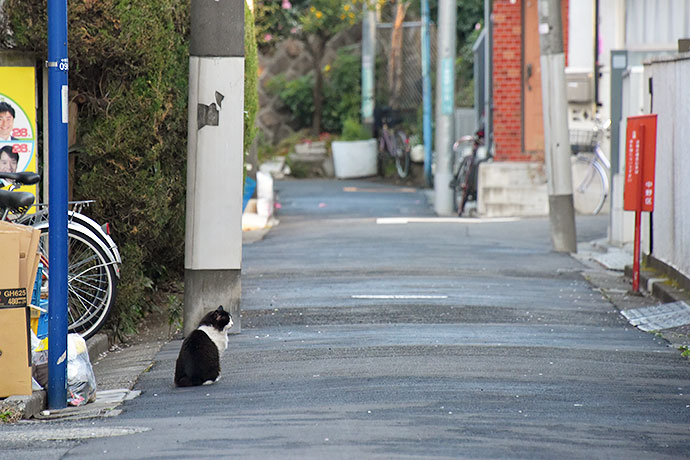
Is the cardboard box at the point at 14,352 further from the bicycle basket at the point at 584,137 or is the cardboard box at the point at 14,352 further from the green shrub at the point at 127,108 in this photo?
the bicycle basket at the point at 584,137

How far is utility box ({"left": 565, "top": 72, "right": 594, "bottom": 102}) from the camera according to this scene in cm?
1750

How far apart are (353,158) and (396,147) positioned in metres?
1.30

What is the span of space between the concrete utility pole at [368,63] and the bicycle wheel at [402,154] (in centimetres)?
206

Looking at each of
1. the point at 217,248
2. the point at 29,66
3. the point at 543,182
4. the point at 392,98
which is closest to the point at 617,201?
the point at 543,182

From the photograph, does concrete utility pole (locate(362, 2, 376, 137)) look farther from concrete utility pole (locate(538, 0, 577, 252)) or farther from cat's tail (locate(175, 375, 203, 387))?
cat's tail (locate(175, 375, 203, 387))

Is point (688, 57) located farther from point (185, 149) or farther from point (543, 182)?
point (543, 182)

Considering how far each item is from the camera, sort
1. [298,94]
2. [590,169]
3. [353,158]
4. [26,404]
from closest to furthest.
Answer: [26,404], [590,169], [353,158], [298,94]

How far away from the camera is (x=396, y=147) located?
29.9m

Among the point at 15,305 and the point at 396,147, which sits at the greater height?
the point at 396,147

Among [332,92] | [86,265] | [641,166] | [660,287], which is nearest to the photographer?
[86,265]

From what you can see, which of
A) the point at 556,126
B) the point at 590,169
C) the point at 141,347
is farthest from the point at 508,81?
the point at 141,347

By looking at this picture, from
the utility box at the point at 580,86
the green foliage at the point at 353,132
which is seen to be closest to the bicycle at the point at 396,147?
the green foliage at the point at 353,132

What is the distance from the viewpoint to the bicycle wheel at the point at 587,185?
1762 cm

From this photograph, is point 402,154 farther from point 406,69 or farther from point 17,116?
point 17,116
